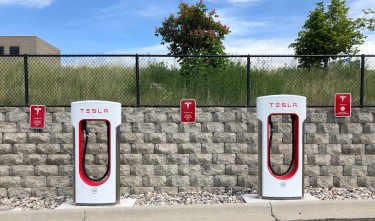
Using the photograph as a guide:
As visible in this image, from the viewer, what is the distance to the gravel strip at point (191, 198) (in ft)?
19.2

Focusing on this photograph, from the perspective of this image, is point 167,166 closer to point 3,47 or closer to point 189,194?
point 189,194

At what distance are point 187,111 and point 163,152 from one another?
35.8 inches

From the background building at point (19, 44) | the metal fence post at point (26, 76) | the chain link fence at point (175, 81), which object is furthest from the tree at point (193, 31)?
the background building at point (19, 44)

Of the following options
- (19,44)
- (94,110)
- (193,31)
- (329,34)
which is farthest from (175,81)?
(19,44)

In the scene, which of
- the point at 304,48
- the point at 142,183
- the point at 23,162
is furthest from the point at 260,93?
the point at 304,48

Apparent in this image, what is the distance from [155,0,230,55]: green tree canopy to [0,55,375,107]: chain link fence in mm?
3941

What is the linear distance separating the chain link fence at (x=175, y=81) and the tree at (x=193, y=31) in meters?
3.91

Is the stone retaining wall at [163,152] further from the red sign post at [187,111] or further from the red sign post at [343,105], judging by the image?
the red sign post at [343,105]

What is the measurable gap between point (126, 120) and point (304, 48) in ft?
51.9

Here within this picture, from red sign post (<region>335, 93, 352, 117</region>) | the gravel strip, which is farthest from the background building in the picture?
red sign post (<region>335, 93, 352, 117</region>)

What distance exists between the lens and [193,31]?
12.0 metres

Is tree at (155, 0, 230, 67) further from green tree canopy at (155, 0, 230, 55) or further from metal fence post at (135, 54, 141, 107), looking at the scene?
metal fence post at (135, 54, 141, 107)

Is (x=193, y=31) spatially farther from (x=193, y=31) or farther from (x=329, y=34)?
(x=329, y=34)

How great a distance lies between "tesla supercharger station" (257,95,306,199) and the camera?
5434mm
